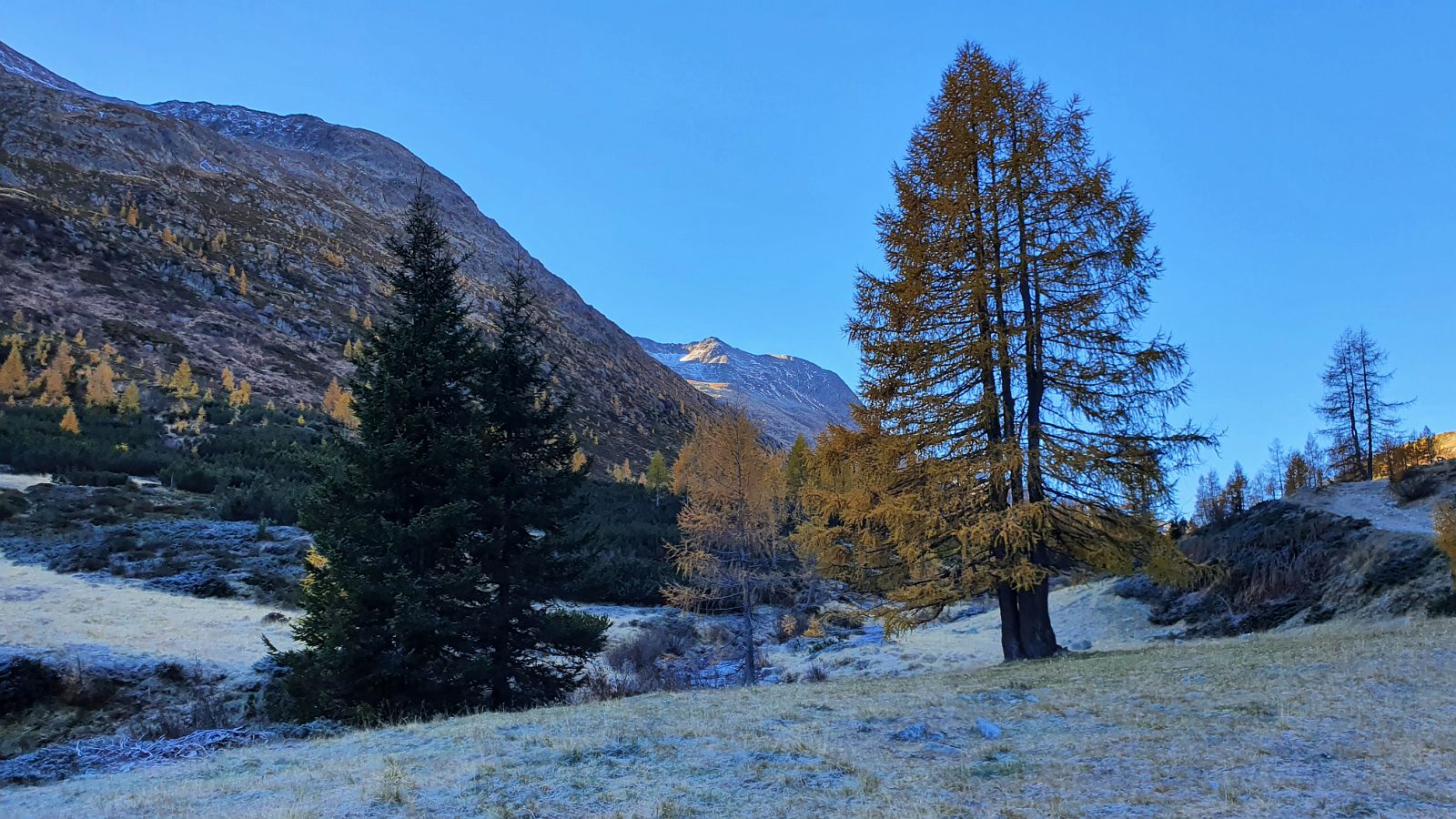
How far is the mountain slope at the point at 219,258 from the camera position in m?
63.5

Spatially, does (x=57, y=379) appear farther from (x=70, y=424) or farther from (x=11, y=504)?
(x=11, y=504)

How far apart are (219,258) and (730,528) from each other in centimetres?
8698

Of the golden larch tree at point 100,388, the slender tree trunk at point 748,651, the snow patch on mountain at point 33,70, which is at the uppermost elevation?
the snow patch on mountain at point 33,70

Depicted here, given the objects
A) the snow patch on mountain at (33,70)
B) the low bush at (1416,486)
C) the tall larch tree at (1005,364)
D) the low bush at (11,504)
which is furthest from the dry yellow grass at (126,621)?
the snow patch on mountain at (33,70)

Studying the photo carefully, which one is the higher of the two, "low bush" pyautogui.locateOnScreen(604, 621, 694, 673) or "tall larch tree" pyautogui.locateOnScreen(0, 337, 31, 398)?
"tall larch tree" pyautogui.locateOnScreen(0, 337, 31, 398)

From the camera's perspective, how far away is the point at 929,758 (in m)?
6.11

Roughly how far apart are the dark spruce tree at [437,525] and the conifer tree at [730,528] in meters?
6.66

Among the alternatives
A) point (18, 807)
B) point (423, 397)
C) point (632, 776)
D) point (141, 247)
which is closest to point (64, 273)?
point (141, 247)

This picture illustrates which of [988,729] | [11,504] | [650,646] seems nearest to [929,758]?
[988,729]

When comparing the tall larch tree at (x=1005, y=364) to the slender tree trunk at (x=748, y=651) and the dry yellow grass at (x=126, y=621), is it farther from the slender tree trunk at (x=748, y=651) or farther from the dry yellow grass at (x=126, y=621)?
the dry yellow grass at (x=126, y=621)

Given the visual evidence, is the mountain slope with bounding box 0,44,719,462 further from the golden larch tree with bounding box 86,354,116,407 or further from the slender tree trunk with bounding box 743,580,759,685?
the slender tree trunk with bounding box 743,580,759,685

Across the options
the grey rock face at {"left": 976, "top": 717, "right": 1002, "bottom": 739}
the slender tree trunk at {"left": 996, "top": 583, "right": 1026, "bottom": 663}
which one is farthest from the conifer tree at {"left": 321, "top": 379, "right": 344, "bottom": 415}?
the grey rock face at {"left": 976, "top": 717, "right": 1002, "bottom": 739}

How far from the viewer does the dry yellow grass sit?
16.4 meters

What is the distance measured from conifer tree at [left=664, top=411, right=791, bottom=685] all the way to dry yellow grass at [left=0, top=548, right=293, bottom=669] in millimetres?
11063
